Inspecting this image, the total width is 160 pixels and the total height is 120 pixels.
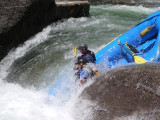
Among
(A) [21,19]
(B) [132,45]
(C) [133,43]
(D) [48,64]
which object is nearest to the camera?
(B) [132,45]

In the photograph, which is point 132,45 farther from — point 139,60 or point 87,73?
point 87,73

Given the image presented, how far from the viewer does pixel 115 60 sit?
13.6ft

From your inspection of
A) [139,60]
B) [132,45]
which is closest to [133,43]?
[132,45]

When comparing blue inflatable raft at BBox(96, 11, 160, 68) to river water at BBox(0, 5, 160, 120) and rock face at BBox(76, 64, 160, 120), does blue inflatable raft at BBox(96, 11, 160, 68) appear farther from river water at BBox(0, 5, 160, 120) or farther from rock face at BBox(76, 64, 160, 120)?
rock face at BBox(76, 64, 160, 120)

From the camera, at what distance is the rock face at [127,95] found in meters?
2.28

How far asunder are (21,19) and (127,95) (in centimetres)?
431

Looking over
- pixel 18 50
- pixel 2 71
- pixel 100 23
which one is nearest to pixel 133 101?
pixel 2 71

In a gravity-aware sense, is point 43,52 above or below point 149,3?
below

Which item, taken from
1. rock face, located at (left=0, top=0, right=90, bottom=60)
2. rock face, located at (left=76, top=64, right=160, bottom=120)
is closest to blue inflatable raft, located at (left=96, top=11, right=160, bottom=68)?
rock face, located at (left=76, top=64, right=160, bottom=120)

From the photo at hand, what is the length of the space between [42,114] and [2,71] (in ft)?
7.83

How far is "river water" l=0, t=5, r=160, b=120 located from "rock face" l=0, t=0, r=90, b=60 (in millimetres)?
236

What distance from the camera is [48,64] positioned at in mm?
4914

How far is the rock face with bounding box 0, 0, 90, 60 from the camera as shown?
511 centimetres

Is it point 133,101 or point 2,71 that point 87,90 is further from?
point 2,71
